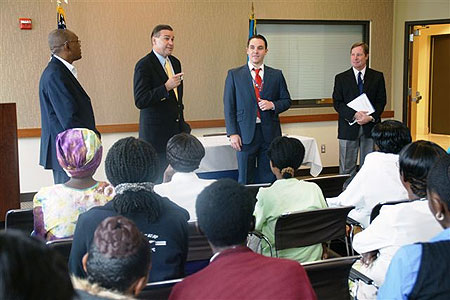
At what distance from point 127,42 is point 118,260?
5.44m

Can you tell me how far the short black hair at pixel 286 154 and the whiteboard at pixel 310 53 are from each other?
4.37 m

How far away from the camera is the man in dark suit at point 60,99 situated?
12.7 feet

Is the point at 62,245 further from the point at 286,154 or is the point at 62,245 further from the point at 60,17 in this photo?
the point at 60,17

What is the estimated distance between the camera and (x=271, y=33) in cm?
728

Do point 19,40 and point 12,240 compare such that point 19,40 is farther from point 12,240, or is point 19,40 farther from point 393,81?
point 12,240

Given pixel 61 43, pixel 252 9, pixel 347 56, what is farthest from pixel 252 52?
pixel 347 56

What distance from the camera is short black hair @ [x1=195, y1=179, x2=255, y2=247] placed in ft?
5.25

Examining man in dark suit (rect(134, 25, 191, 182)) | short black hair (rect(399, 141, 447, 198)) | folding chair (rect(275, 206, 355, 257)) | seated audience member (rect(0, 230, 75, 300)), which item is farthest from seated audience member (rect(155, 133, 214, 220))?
seated audience member (rect(0, 230, 75, 300))

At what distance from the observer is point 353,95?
5824 mm

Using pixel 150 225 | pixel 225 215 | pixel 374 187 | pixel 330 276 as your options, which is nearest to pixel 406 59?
pixel 374 187

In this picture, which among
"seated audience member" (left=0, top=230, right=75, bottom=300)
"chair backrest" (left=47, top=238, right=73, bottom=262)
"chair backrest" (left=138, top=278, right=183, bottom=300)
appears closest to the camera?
"seated audience member" (left=0, top=230, right=75, bottom=300)

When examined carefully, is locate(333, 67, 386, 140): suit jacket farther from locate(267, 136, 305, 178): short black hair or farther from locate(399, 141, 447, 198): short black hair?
locate(399, 141, 447, 198): short black hair

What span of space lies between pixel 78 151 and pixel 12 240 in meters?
1.83

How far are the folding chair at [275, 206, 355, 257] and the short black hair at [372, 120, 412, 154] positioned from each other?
2.09 ft
